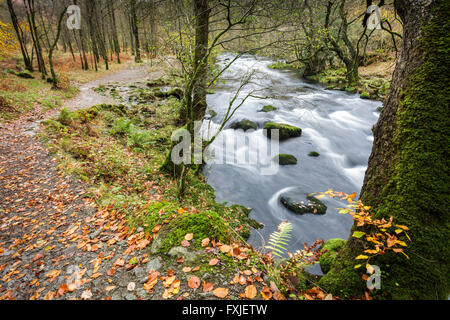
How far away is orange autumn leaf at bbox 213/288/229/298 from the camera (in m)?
2.25

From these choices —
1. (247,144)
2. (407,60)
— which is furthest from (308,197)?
(407,60)

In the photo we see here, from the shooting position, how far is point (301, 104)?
48.0 feet

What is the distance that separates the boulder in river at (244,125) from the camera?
1194 centimetres

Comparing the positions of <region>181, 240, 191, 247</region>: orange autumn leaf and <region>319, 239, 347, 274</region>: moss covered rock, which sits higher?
<region>181, 240, 191, 247</region>: orange autumn leaf

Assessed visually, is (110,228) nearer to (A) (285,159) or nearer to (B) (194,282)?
(B) (194,282)

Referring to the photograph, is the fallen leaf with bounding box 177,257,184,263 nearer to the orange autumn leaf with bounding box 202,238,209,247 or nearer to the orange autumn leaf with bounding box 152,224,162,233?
the orange autumn leaf with bounding box 202,238,209,247

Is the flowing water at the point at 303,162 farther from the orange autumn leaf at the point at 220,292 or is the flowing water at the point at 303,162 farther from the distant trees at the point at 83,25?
the distant trees at the point at 83,25

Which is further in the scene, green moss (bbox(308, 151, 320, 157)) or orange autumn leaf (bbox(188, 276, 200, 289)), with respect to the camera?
green moss (bbox(308, 151, 320, 157))

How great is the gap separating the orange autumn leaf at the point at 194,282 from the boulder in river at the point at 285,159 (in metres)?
7.61

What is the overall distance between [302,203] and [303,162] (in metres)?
3.09

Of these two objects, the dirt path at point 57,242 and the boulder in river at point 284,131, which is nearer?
the dirt path at point 57,242

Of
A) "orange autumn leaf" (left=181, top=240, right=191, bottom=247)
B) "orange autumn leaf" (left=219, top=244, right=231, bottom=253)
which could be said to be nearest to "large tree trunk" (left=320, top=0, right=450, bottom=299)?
"orange autumn leaf" (left=219, top=244, right=231, bottom=253)

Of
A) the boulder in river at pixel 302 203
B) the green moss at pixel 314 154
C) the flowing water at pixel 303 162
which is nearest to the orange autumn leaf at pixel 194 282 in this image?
the flowing water at pixel 303 162

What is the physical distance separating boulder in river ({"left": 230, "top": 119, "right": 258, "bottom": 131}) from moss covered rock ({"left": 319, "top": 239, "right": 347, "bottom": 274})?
8.33 meters
